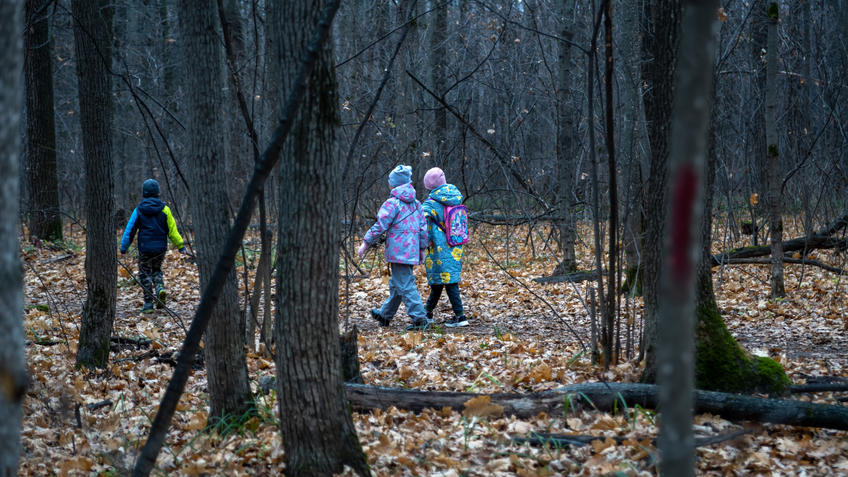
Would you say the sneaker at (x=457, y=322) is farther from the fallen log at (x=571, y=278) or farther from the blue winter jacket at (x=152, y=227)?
the blue winter jacket at (x=152, y=227)

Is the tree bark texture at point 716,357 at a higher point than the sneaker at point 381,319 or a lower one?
higher

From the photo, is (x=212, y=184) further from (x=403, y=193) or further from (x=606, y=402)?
(x=403, y=193)

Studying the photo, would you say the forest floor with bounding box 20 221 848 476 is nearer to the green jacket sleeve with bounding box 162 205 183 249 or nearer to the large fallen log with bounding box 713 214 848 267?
the large fallen log with bounding box 713 214 848 267

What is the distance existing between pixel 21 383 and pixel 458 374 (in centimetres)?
407

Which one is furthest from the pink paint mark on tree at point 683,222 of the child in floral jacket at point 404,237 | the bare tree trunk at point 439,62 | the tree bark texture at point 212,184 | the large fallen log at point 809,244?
the bare tree trunk at point 439,62

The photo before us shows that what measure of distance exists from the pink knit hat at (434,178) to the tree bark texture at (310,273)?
5067 millimetres

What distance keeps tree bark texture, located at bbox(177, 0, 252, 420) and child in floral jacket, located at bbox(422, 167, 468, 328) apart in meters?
4.25

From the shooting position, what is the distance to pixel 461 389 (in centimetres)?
490

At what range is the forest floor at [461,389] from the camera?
3408 millimetres

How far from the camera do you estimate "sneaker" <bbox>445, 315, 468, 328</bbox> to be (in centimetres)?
797

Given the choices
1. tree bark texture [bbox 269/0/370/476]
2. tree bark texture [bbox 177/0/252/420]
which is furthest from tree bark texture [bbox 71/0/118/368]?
tree bark texture [bbox 269/0/370/476]

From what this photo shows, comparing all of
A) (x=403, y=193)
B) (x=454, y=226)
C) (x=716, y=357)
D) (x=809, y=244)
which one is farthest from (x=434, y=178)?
(x=809, y=244)

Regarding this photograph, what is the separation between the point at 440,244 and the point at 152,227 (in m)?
4.27

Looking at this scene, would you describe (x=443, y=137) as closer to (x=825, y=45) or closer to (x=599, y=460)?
(x=825, y=45)
